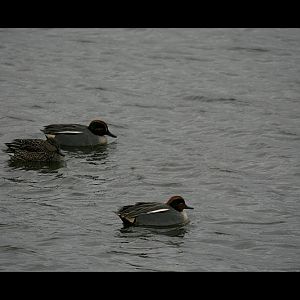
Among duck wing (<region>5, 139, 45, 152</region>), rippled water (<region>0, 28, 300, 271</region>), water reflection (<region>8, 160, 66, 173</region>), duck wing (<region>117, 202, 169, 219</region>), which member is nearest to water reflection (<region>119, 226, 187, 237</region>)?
rippled water (<region>0, 28, 300, 271</region>)

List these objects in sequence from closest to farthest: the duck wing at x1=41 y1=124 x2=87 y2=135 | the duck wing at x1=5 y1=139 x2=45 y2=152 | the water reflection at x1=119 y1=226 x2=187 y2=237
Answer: the water reflection at x1=119 y1=226 x2=187 y2=237, the duck wing at x1=5 y1=139 x2=45 y2=152, the duck wing at x1=41 y1=124 x2=87 y2=135

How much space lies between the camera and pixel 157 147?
1598 cm

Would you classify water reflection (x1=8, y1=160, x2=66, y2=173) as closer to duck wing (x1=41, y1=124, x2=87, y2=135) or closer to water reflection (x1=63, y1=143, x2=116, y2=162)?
water reflection (x1=63, y1=143, x2=116, y2=162)

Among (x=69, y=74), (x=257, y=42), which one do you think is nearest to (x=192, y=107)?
(x=69, y=74)

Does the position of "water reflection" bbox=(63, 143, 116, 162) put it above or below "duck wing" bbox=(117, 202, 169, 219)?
above

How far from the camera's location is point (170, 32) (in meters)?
24.8

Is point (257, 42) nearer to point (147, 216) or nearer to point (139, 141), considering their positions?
point (139, 141)

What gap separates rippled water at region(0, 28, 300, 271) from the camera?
11375mm

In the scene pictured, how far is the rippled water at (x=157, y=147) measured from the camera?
11.4 meters

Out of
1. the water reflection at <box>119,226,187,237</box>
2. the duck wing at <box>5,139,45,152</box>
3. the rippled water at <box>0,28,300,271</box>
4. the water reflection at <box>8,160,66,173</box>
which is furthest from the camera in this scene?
the duck wing at <box>5,139,45,152</box>

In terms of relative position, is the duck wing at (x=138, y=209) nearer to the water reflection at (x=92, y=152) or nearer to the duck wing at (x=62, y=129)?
the water reflection at (x=92, y=152)

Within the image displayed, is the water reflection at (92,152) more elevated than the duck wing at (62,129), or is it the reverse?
the duck wing at (62,129)

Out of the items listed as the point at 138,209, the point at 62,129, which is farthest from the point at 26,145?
the point at 138,209

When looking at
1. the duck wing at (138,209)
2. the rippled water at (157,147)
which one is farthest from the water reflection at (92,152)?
the duck wing at (138,209)
